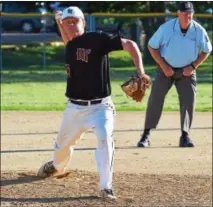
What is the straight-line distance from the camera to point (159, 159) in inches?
388

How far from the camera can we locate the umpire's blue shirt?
10.4 m

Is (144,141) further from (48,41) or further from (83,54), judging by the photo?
(48,41)

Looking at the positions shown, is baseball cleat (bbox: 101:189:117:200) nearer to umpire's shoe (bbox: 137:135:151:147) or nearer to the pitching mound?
the pitching mound

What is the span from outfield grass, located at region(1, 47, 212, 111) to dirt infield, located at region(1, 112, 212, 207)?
2661 mm

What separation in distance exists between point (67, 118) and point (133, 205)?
1150 millimetres

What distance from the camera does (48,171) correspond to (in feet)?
27.8

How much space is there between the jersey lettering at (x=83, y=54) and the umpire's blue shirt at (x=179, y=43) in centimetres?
290

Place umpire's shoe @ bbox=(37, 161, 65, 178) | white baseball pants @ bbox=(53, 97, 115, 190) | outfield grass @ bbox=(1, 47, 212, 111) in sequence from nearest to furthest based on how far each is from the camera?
white baseball pants @ bbox=(53, 97, 115, 190) → umpire's shoe @ bbox=(37, 161, 65, 178) → outfield grass @ bbox=(1, 47, 212, 111)

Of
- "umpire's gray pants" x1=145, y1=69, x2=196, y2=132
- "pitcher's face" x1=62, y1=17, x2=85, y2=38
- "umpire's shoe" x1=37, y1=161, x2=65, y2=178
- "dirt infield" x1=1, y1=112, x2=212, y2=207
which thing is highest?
"pitcher's face" x1=62, y1=17, x2=85, y2=38

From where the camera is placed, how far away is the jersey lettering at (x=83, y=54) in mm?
7516

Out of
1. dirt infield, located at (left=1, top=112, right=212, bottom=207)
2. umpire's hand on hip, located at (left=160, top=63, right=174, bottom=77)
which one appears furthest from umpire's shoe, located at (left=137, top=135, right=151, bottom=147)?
umpire's hand on hip, located at (left=160, top=63, right=174, bottom=77)

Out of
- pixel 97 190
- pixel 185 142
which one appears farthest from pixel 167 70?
pixel 97 190

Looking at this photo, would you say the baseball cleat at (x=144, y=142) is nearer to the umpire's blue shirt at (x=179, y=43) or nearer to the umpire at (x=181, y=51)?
the umpire at (x=181, y=51)

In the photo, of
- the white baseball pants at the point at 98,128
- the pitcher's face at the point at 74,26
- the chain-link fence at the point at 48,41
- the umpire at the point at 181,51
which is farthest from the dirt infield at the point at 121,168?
the chain-link fence at the point at 48,41
